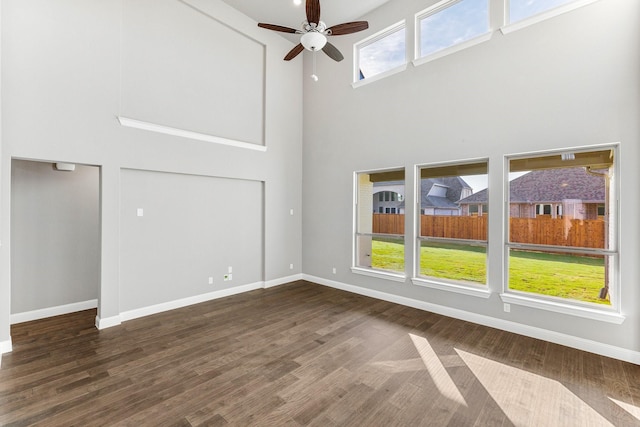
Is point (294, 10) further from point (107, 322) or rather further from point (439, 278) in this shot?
point (107, 322)

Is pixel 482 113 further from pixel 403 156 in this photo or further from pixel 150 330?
pixel 150 330

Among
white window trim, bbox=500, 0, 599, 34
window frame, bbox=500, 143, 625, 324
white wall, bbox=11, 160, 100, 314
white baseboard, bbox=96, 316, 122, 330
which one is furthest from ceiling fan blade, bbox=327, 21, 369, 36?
white baseboard, bbox=96, 316, 122, 330

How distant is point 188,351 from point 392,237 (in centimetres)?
361

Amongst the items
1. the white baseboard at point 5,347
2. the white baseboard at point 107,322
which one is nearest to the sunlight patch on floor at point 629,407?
the white baseboard at point 107,322

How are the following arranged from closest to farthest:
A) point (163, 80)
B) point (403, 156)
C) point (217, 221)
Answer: point (163, 80) → point (403, 156) → point (217, 221)

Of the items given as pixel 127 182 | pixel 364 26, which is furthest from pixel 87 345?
pixel 364 26

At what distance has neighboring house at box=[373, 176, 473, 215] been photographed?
14.5 ft

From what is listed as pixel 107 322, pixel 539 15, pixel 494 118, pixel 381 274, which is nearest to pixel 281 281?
pixel 381 274

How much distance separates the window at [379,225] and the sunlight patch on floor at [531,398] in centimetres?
215

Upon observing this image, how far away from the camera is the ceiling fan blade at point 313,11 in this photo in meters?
3.23

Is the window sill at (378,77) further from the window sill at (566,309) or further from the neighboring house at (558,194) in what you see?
the window sill at (566,309)

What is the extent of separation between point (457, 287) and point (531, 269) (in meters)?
0.96

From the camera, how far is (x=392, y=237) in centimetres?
520

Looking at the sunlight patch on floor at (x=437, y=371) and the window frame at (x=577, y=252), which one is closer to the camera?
the sunlight patch on floor at (x=437, y=371)
